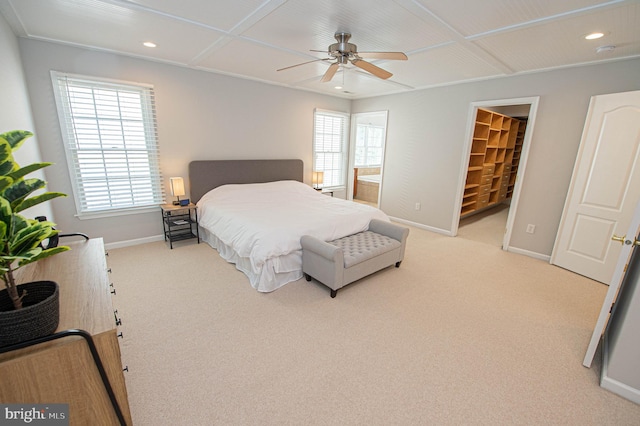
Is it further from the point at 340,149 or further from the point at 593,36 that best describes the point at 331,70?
the point at 340,149

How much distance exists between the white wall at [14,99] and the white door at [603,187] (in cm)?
583

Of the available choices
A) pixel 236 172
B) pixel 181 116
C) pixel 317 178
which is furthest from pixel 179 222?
pixel 317 178

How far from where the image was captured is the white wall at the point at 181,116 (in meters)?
3.05

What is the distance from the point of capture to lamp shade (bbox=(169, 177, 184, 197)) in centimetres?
380

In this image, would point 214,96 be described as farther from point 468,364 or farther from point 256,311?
point 468,364

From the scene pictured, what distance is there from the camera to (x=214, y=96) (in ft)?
13.5

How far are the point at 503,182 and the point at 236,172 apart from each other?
666cm

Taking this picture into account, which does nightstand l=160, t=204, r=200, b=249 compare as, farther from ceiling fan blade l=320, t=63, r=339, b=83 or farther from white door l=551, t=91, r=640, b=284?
white door l=551, t=91, r=640, b=284

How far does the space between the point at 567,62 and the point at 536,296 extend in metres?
2.80

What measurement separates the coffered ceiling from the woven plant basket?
2.18m

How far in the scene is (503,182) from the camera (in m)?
6.93

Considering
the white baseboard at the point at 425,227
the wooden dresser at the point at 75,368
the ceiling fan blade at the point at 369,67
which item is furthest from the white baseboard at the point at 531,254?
the wooden dresser at the point at 75,368

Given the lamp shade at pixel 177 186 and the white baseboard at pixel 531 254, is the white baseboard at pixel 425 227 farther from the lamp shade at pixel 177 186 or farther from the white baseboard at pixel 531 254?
the lamp shade at pixel 177 186

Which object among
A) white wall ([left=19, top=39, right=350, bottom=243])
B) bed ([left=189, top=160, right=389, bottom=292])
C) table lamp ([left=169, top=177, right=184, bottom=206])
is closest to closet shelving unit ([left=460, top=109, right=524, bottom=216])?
bed ([left=189, top=160, right=389, bottom=292])
